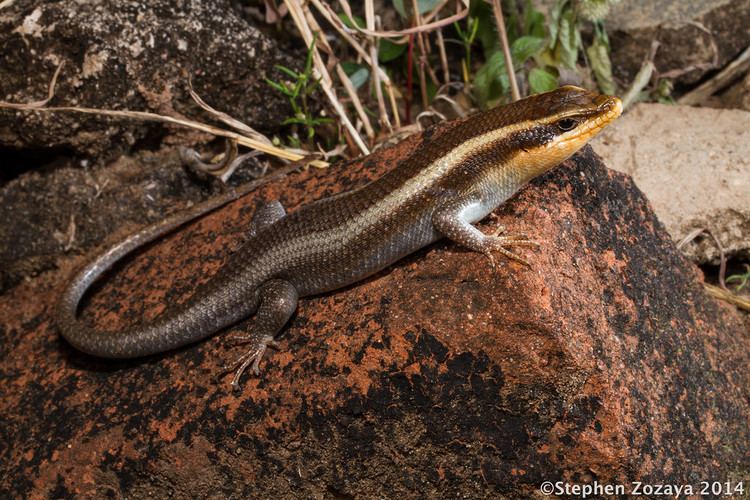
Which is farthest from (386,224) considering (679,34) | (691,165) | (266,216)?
(679,34)

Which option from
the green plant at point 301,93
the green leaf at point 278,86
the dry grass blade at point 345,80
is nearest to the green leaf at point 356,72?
the dry grass blade at point 345,80

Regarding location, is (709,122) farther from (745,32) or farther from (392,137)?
(392,137)

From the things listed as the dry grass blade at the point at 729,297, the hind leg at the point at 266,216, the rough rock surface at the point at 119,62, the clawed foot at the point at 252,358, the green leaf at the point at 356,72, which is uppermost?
the rough rock surface at the point at 119,62

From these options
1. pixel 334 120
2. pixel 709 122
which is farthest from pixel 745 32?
pixel 334 120

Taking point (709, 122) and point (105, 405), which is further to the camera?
point (709, 122)

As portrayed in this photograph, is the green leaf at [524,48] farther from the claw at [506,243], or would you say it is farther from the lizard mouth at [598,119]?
the claw at [506,243]

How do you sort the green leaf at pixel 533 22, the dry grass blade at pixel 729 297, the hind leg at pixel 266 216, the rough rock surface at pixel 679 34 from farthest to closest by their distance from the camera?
the rough rock surface at pixel 679 34 → the green leaf at pixel 533 22 → the dry grass blade at pixel 729 297 → the hind leg at pixel 266 216

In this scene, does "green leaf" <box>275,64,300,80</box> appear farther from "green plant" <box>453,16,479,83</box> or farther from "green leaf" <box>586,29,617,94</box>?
"green leaf" <box>586,29,617,94</box>
